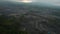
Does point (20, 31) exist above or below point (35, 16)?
below

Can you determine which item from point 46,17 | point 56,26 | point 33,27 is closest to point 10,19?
point 33,27

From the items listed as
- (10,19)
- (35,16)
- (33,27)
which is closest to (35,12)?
(35,16)

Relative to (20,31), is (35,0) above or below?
above

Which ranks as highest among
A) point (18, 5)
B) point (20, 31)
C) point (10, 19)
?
point (18, 5)

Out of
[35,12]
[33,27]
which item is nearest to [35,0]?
[35,12]

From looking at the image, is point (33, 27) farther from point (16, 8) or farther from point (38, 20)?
point (16, 8)

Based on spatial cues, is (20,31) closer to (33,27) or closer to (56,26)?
(33,27)

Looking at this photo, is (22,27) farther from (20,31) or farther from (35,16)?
(35,16)
